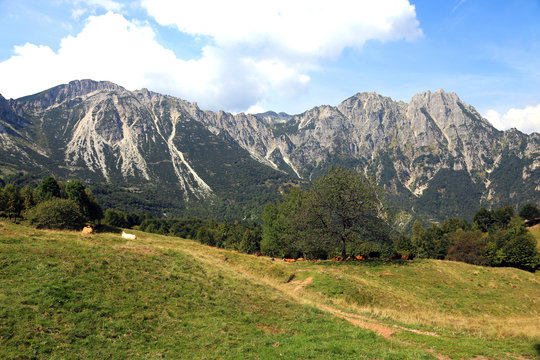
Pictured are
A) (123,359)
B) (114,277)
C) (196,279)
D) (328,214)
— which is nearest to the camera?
(123,359)

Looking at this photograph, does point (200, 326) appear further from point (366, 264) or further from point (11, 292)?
point (366, 264)

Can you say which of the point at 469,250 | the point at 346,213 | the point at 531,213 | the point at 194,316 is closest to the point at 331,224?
the point at 346,213

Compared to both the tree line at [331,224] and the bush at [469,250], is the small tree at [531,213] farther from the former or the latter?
the bush at [469,250]

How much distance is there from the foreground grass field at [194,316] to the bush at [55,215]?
38.9m

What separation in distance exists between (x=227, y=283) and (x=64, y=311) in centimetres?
1304

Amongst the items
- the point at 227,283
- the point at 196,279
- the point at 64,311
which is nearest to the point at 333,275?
the point at 227,283

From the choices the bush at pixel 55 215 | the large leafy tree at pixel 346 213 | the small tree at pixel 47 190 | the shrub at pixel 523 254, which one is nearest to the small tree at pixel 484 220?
the shrub at pixel 523 254

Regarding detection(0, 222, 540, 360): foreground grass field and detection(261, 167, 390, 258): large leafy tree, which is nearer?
detection(0, 222, 540, 360): foreground grass field

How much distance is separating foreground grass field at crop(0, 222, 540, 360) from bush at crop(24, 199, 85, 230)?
3889cm

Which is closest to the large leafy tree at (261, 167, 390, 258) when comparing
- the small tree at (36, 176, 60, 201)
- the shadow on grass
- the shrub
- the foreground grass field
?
the shadow on grass

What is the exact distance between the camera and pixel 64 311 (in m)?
16.4

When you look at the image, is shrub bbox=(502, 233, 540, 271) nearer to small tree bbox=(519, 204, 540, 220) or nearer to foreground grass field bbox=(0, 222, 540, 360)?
foreground grass field bbox=(0, 222, 540, 360)

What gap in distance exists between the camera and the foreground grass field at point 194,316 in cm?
1502

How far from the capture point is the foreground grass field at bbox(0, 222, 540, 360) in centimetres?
1502
